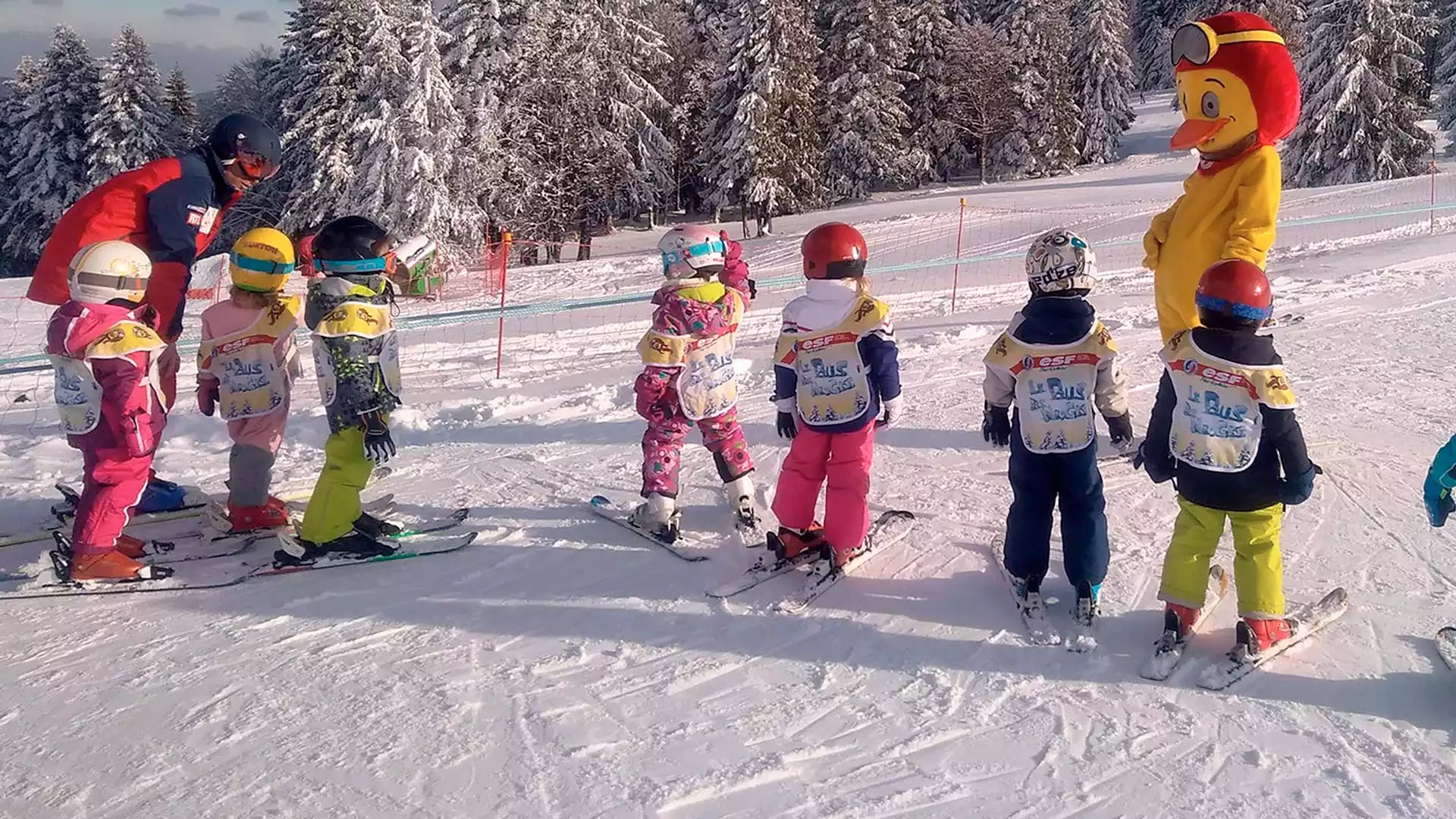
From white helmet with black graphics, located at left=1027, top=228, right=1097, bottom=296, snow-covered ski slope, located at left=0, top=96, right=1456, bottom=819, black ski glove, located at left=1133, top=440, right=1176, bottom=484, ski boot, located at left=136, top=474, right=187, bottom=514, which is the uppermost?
white helmet with black graphics, located at left=1027, top=228, right=1097, bottom=296

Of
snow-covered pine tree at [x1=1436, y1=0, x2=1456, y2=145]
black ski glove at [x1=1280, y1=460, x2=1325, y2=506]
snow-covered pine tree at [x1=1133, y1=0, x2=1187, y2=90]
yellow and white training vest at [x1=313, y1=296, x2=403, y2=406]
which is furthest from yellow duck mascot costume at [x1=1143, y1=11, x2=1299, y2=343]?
snow-covered pine tree at [x1=1133, y1=0, x2=1187, y2=90]

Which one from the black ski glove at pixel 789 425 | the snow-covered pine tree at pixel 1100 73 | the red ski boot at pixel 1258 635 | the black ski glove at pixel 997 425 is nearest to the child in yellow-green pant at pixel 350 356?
the black ski glove at pixel 789 425

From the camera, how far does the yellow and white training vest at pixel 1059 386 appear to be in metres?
4.15

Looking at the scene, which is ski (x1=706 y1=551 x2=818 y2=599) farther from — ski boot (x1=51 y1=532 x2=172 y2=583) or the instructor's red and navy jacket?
the instructor's red and navy jacket

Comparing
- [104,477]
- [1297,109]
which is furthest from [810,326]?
[104,477]

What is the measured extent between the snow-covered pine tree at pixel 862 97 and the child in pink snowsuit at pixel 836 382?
103 feet

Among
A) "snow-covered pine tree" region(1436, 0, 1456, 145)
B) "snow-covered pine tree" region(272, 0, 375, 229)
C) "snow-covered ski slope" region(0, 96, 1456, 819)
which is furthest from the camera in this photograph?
"snow-covered pine tree" region(1436, 0, 1456, 145)

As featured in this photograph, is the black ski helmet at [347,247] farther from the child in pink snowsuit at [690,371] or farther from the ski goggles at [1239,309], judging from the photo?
the ski goggles at [1239,309]

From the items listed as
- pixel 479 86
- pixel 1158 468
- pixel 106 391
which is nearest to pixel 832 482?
pixel 1158 468

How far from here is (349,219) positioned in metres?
5.00

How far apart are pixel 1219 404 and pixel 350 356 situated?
13.3 feet

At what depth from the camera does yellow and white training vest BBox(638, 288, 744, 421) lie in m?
5.14

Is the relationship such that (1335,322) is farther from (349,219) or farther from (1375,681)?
(349,219)

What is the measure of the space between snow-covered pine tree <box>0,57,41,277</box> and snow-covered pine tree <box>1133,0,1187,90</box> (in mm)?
56175
